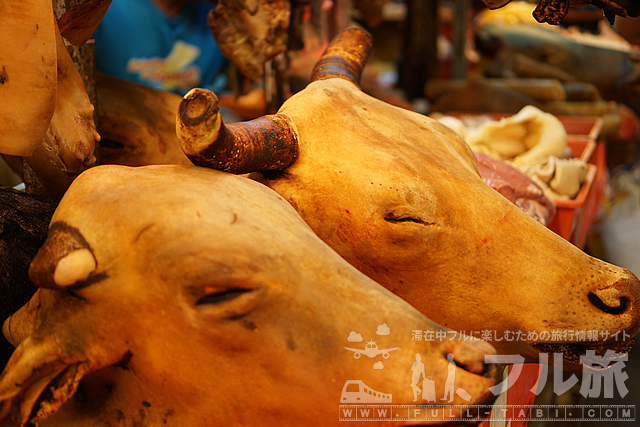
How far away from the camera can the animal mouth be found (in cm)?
122

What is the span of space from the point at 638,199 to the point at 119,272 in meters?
4.39

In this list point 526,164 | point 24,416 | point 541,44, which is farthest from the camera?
point 541,44

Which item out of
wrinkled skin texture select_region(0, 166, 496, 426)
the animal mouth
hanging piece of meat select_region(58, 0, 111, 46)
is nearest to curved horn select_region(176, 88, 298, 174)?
wrinkled skin texture select_region(0, 166, 496, 426)

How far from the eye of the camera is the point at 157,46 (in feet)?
9.38

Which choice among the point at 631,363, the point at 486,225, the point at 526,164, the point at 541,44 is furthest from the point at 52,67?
the point at 541,44

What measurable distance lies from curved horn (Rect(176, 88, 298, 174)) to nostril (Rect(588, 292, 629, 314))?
0.71 metres

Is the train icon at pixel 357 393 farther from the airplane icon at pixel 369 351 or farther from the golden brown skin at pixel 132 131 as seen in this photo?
the golden brown skin at pixel 132 131

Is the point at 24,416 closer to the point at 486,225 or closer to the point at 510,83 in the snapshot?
the point at 486,225

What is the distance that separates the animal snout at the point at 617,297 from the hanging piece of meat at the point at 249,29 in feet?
4.27

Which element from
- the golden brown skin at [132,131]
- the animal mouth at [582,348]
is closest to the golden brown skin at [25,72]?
the golden brown skin at [132,131]

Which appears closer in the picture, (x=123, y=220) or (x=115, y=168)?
(x=123, y=220)

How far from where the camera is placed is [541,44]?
7.14 meters

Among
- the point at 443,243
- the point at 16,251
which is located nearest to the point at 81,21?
the point at 16,251

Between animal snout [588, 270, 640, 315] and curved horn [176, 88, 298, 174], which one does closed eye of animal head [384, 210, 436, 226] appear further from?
animal snout [588, 270, 640, 315]
